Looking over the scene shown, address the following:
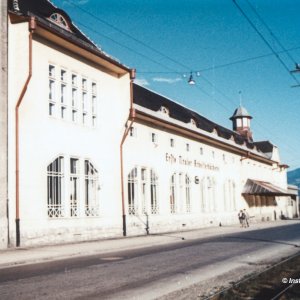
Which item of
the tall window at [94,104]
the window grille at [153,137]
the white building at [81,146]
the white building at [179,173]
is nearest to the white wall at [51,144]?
the white building at [81,146]

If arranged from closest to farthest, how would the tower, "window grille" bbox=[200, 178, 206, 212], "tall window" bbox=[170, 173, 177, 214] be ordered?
1. "tall window" bbox=[170, 173, 177, 214]
2. "window grille" bbox=[200, 178, 206, 212]
3. the tower

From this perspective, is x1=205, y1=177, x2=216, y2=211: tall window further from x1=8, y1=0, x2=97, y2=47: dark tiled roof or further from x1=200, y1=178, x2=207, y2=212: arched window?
x1=8, y1=0, x2=97, y2=47: dark tiled roof

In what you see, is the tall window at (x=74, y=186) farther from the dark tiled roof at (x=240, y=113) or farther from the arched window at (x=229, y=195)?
the dark tiled roof at (x=240, y=113)

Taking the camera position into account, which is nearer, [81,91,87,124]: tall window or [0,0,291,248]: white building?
[0,0,291,248]: white building

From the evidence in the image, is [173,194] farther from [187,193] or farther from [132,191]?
[132,191]

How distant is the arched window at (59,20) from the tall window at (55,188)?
6.71 metres

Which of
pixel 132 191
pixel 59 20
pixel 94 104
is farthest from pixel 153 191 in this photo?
pixel 59 20

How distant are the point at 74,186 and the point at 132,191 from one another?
240 inches

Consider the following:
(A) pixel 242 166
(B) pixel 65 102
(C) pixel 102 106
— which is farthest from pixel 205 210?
(B) pixel 65 102

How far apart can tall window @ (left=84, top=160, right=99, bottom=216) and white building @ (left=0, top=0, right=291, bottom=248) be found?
5cm

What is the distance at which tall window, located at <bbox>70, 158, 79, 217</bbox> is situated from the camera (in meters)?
22.0

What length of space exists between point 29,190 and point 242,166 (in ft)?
113

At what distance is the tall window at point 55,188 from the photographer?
811 inches

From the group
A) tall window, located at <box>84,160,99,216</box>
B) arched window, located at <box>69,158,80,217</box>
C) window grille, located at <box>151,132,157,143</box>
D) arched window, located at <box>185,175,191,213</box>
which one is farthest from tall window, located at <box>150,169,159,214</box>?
arched window, located at <box>69,158,80,217</box>
